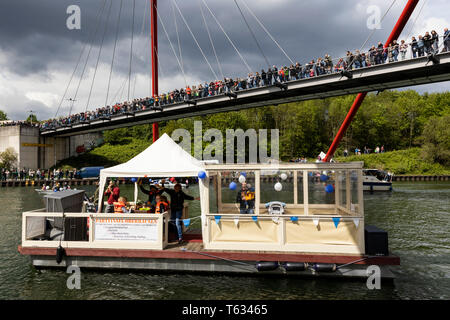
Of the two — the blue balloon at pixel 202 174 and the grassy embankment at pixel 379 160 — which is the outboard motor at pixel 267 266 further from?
the grassy embankment at pixel 379 160

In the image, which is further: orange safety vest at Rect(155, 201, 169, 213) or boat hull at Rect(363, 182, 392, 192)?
boat hull at Rect(363, 182, 392, 192)

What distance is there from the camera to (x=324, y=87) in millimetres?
29203

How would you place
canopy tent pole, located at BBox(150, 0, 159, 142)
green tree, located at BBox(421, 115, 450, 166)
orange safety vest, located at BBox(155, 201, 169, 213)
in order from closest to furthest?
orange safety vest, located at BBox(155, 201, 169, 213), canopy tent pole, located at BBox(150, 0, 159, 142), green tree, located at BBox(421, 115, 450, 166)

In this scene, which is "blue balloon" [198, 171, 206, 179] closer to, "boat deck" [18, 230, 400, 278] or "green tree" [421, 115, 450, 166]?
"boat deck" [18, 230, 400, 278]

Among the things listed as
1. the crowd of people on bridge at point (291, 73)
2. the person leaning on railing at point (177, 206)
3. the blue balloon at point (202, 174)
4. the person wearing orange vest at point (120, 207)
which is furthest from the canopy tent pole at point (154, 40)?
the blue balloon at point (202, 174)

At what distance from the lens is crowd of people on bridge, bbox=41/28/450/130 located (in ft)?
70.4

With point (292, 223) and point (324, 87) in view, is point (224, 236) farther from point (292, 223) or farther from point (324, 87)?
point (324, 87)

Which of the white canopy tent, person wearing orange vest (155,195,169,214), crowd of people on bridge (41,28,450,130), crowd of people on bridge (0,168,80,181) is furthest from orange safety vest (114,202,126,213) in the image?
crowd of people on bridge (0,168,80,181)

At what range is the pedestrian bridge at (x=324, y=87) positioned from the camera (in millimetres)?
22797

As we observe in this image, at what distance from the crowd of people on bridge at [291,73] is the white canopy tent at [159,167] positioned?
58.9 ft

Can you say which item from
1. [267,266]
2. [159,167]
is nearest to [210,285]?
[267,266]

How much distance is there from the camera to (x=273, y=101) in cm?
3522

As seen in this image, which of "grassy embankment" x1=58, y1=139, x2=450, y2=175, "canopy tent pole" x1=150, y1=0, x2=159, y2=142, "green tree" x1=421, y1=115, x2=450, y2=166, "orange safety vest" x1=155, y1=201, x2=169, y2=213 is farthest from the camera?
"green tree" x1=421, y1=115, x2=450, y2=166
